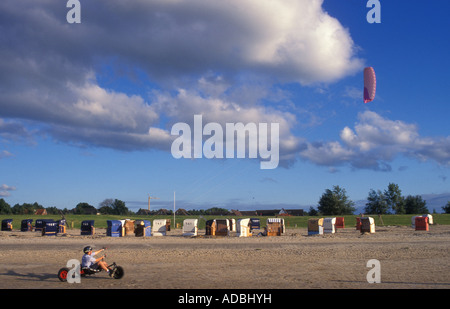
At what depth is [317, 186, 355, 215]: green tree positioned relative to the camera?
13062cm

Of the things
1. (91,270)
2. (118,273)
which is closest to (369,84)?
(118,273)

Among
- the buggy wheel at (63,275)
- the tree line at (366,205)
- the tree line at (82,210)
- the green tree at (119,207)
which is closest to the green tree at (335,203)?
the tree line at (366,205)

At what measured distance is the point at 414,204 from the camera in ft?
456

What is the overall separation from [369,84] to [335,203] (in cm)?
10471

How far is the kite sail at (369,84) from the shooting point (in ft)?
104

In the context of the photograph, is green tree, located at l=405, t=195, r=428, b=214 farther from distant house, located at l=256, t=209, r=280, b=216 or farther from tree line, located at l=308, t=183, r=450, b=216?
distant house, located at l=256, t=209, r=280, b=216

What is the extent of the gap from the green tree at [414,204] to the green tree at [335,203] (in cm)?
2240

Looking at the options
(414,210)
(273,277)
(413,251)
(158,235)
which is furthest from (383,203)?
(273,277)

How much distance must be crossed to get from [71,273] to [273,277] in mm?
8119

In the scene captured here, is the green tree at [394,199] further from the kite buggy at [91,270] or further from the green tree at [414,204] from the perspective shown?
the kite buggy at [91,270]
